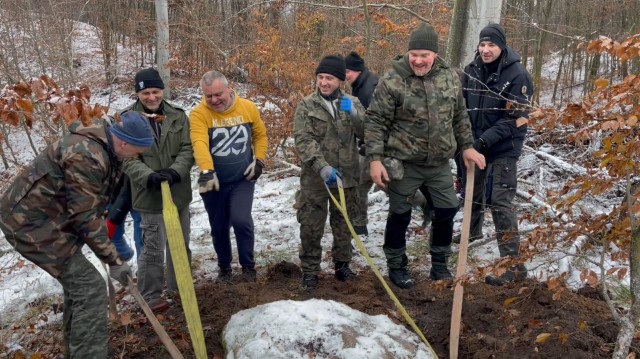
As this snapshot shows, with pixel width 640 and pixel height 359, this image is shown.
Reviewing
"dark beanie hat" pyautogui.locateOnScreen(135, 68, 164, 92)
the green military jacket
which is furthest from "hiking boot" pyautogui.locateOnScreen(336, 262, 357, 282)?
"dark beanie hat" pyautogui.locateOnScreen(135, 68, 164, 92)

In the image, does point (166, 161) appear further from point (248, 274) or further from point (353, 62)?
point (353, 62)

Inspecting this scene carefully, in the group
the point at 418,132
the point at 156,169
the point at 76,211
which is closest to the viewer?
the point at 76,211

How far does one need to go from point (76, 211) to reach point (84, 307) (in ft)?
2.06

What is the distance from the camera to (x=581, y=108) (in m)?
2.32

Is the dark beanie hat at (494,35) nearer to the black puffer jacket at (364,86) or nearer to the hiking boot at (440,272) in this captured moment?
the black puffer jacket at (364,86)

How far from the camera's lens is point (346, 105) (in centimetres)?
414

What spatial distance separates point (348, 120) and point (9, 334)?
3290 mm

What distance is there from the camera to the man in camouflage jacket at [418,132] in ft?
13.0

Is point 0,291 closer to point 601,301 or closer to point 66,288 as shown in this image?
point 66,288

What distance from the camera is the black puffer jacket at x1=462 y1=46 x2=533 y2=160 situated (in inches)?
164

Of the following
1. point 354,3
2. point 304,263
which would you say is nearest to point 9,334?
point 304,263

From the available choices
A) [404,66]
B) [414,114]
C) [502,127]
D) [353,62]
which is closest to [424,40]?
[404,66]

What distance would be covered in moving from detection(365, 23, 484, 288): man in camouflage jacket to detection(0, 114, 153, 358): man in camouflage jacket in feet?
6.27

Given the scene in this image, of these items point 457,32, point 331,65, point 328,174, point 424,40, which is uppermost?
point 457,32
